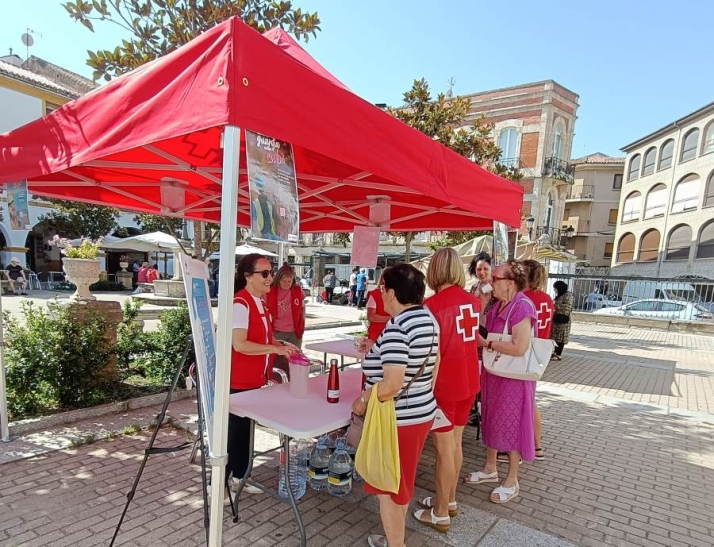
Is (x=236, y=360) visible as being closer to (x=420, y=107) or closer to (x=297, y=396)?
(x=297, y=396)

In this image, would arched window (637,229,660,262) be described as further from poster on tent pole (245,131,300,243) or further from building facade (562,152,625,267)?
poster on tent pole (245,131,300,243)

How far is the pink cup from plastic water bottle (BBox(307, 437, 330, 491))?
0.73 metres

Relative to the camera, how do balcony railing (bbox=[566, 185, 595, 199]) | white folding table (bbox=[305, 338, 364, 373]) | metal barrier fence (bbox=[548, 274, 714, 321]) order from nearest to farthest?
white folding table (bbox=[305, 338, 364, 373]) < metal barrier fence (bbox=[548, 274, 714, 321]) < balcony railing (bbox=[566, 185, 595, 199])

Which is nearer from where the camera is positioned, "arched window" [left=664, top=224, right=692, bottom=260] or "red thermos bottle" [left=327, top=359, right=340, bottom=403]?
"red thermos bottle" [left=327, top=359, right=340, bottom=403]

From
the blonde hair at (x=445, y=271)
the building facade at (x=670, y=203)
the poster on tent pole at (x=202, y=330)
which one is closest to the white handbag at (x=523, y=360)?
the blonde hair at (x=445, y=271)

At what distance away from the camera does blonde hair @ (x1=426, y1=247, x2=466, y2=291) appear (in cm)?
248

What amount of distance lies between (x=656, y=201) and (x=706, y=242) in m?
5.00

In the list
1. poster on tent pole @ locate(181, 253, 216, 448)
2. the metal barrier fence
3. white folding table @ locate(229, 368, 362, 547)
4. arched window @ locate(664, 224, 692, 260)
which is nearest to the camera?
poster on tent pole @ locate(181, 253, 216, 448)

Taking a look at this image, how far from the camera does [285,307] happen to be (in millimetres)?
4809

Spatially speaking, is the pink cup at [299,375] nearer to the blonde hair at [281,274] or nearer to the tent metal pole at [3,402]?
the blonde hair at [281,274]

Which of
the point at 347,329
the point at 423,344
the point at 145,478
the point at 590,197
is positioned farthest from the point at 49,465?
the point at 590,197

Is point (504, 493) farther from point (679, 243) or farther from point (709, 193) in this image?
point (679, 243)

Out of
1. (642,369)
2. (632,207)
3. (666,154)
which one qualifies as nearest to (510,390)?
(642,369)

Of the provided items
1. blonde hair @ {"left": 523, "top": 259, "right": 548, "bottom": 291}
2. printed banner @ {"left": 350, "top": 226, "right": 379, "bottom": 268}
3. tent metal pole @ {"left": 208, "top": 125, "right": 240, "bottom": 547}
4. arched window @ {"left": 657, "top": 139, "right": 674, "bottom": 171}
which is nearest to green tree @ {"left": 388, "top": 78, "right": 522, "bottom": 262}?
printed banner @ {"left": 350, "top": 226, "right": 379, "bottom": 268}
